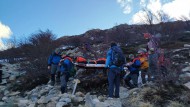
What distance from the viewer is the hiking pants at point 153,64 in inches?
473

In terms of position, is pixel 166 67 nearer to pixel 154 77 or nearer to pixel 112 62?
pixel 154 77

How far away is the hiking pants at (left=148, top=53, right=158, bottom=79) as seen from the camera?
12.0 metres

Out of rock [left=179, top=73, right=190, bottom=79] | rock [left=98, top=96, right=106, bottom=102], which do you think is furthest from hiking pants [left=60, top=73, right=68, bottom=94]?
rock [left=179, top=73, right=190, bottom=79]

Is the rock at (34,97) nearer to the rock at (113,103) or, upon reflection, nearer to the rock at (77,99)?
the rock at (77,99)

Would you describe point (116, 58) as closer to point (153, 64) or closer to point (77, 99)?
point (77, 99)

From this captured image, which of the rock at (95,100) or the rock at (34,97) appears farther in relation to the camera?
the rock at (34,97)

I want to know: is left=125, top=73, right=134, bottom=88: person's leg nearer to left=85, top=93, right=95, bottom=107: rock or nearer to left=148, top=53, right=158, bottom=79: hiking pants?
left=148, top=53, right=158, bottom=79: hiking pants

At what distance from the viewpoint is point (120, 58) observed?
1002cm

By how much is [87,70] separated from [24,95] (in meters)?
2.94

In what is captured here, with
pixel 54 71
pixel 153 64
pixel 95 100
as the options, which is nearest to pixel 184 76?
pixel 153 64

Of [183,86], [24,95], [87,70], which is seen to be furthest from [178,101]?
[24,95]

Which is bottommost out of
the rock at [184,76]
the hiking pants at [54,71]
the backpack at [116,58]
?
the rock at [184,76]

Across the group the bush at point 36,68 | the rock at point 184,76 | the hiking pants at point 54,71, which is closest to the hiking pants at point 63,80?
the hiking pants at point 54,71

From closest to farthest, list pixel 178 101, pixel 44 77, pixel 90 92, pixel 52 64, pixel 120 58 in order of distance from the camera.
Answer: pixel 178 101
pixel 120 58
pixel 90 92
pixel 52 64
pixel 44 77
